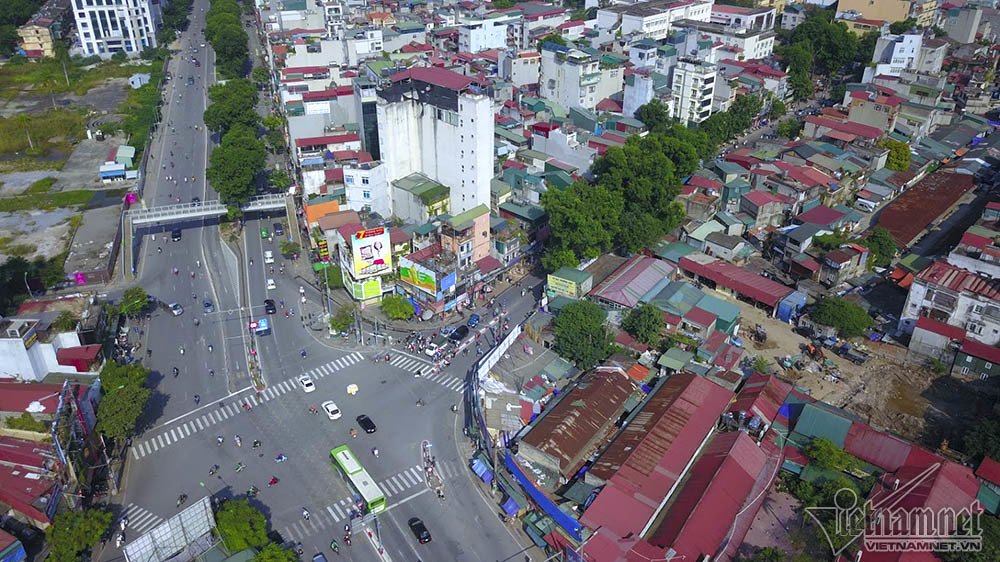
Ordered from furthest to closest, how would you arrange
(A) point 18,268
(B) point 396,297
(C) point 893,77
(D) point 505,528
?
(C) point 893,77 → (A) point 18,268 → (B) point 396,297 → (D) point 505,528

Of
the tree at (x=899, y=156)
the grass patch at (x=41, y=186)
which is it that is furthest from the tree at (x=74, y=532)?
the tree at (x=899, y=156)

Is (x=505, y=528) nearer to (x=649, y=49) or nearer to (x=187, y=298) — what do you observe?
(x=187, y=298)

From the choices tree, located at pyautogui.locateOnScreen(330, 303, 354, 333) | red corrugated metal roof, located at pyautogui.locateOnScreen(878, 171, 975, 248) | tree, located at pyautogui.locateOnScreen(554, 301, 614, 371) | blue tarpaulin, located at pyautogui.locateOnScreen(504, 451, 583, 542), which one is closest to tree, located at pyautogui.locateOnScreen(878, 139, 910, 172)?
red corrugated metal roof, located at pyautogui.locateOnScreen(878, 171, 975, 248)

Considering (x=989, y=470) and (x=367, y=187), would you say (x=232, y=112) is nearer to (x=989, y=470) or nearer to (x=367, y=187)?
(x=367, y=187)

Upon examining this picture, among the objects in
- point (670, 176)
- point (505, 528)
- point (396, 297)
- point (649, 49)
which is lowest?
point (505, 528)

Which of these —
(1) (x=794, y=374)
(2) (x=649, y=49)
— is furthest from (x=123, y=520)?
(2) (x=649, y=49)

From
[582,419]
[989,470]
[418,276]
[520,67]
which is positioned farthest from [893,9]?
[582,419]
